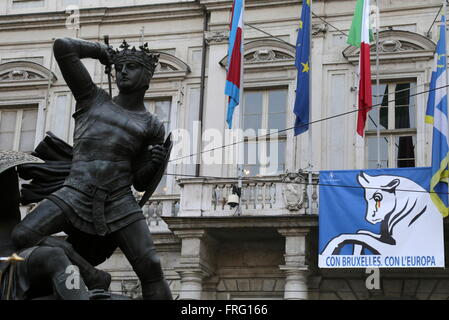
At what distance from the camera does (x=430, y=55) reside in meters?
20.0

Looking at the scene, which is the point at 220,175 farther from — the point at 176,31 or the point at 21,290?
the point at 21,290

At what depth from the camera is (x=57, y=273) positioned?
604 centimetres

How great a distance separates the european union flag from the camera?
1864cm

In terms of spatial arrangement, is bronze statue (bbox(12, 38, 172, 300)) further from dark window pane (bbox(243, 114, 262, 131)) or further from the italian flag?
dark window pane (bbox(243, 114, 262, 131))

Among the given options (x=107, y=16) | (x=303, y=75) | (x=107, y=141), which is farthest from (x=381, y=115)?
(x=107, y=141)

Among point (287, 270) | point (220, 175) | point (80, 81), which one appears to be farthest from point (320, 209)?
point (80, 81)

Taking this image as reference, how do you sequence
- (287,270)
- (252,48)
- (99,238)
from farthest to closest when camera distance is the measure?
(252,48) → (287,270) → (99,238)

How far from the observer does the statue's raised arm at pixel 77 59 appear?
6793 millimetres

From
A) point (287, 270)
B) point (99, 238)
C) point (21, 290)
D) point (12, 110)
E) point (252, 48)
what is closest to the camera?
point (21, 290)

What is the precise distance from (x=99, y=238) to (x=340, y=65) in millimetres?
14830

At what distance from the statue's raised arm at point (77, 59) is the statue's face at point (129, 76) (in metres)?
0.12

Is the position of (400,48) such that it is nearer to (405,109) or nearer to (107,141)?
(405,109)

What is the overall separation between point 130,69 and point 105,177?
98 centimetres

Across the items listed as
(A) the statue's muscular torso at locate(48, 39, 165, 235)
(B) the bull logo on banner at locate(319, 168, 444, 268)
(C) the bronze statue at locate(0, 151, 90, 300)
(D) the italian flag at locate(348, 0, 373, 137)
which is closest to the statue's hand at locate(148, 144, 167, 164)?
(A) the statue's muscular torso at locate(48, 39, 165, 235)
